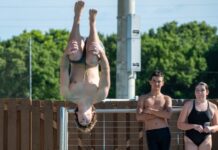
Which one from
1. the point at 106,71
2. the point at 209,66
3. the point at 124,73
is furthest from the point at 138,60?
the point at 209,66

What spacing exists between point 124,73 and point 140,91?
42.4 meters

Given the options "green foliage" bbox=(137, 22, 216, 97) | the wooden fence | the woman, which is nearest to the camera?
the woman

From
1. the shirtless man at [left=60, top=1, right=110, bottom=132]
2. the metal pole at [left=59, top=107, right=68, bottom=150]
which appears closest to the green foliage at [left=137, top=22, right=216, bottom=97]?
the metal pole at [left=59, top=107, right=68, bottom=150]

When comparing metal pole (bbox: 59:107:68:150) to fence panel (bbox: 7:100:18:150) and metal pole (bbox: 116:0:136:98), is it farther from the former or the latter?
fence panel (bbox: 7:100:18:150)

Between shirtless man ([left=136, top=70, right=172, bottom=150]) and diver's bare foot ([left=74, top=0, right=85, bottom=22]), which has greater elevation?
diver's bare foot ([left=74, top=0, right=85, bottom=22])

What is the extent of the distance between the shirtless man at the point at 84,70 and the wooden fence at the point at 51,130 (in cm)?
440

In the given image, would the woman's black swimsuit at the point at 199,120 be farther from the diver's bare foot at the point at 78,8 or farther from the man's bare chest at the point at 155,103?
the diver's bare foot at the point at 78,8

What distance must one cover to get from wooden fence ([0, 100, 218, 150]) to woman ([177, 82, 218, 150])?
198 cm

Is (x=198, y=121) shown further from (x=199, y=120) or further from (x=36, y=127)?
(x=36, y=127)

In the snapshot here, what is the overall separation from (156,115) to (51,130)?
104 inches

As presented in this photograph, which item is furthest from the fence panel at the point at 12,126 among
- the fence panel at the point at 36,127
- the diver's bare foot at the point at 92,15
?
the diver's bare foot at the point at 92,15

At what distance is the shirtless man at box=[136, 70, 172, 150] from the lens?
32.7ft

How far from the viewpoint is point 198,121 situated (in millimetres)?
9758

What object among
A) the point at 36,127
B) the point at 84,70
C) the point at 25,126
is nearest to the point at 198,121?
the point at 84,70
